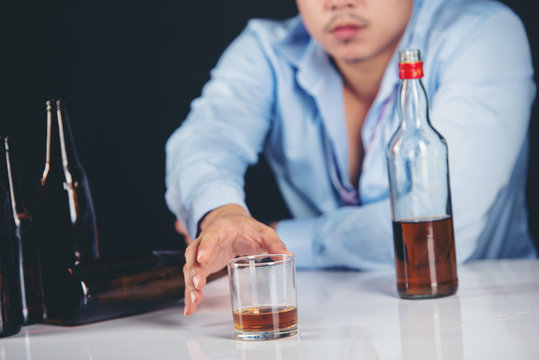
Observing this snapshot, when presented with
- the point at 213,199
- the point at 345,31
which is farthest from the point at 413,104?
the point at 345,31

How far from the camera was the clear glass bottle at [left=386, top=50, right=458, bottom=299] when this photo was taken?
1006mm

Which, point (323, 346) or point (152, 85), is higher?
point (152, 85)

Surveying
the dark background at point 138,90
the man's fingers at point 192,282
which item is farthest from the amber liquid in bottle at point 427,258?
the dark background at point 138,90

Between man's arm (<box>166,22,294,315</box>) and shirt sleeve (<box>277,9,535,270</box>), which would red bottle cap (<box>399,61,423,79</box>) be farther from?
shirt sleeve (<box>277,9,535,270</box>)

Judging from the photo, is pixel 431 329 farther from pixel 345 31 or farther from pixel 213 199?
pixel 345 31

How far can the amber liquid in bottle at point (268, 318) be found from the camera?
0.84 m

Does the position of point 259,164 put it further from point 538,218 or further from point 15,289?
point 15,289

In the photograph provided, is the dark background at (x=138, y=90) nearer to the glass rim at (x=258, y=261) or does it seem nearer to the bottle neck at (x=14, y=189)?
the bottle neck at (x=14, y=189)

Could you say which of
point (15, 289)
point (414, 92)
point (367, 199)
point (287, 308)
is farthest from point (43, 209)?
point (367, 199)

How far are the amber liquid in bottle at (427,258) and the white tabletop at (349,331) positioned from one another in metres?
0.02

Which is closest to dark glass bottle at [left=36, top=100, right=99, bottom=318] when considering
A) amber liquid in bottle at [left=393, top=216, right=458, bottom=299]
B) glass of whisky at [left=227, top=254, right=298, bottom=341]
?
glass of whisky at [left=227, top=254, right=298, bottom=341]

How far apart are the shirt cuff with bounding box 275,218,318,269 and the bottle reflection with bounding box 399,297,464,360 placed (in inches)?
23.9

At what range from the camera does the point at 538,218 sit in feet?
6.50

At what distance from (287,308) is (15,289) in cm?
43
